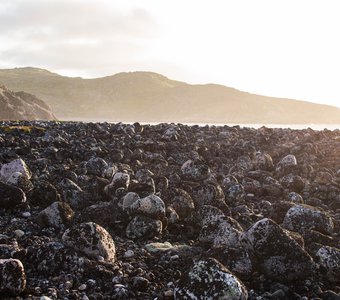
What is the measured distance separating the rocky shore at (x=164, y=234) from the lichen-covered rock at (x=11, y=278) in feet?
0.04

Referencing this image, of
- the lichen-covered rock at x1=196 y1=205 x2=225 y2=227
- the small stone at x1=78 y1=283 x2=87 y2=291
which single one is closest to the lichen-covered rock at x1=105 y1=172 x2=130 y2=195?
the lichen-covered rock at x1=196 y1=205 x2=225 y2=227

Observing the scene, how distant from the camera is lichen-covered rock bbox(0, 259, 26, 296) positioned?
4.89m

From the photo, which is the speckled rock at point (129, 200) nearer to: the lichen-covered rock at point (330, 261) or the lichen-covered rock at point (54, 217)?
the lichen-covered rock at point (54, 217)

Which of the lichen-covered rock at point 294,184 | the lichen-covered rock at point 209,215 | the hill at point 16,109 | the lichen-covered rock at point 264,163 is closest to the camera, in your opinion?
the lichen-covered rock at point 209,215

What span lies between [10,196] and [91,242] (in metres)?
2.88

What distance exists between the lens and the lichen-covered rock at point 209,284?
4.77 m

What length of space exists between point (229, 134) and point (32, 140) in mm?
9891

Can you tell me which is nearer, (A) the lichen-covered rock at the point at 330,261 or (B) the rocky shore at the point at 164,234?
(B) the rocky shore at the point at 164,234

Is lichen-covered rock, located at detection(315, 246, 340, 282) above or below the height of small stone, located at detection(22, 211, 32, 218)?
above

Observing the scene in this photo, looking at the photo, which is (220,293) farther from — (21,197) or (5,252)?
(21,197)

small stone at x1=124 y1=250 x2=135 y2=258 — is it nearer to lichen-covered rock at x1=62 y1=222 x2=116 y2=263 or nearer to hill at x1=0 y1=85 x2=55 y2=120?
lichen-covered rock at x1=62 y1=222 x2=116 y2=263

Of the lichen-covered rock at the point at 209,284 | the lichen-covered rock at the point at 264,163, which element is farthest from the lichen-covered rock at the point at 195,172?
the lichen-covered rock at the point at 209,284

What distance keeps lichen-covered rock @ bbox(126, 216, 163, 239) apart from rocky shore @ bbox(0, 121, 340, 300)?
Answer: 0.02 m

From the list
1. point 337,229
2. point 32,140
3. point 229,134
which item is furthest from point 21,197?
point 229,134
